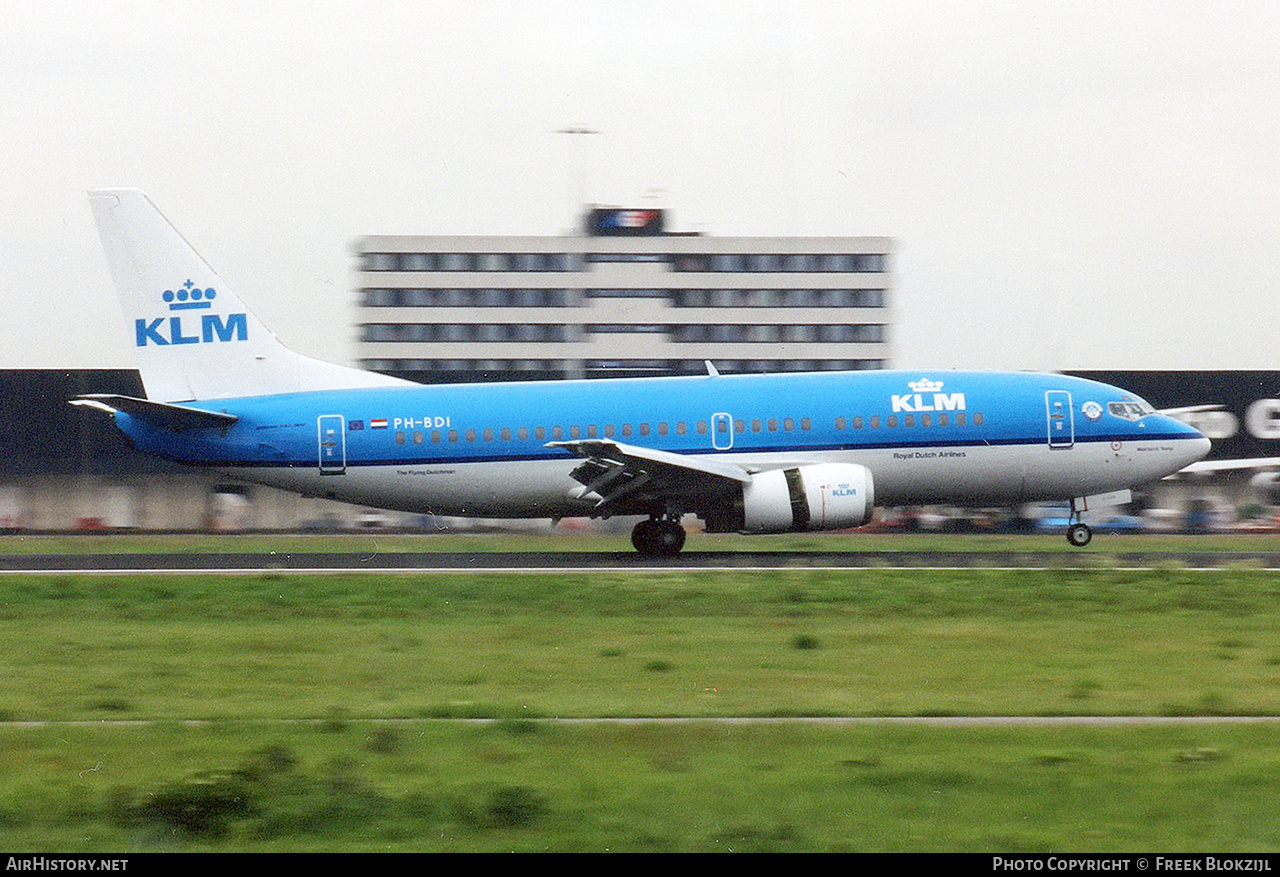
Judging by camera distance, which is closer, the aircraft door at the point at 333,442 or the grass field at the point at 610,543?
the aircraft door at the point at 333,442

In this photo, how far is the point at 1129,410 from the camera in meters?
31.9

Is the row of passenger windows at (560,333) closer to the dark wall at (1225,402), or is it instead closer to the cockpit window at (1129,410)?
the dark wall at (1225,402)

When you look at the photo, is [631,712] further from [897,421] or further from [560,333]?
[560,333]

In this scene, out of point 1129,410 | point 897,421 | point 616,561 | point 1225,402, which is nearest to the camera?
point 616,561

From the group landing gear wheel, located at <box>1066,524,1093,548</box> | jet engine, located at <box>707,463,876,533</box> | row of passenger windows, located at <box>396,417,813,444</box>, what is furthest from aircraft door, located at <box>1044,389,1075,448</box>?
row of passenger windows, located at <box>396,417,813,444</box>

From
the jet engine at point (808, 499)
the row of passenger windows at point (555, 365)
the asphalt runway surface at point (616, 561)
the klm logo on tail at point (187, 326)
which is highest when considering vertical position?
the row of passenger windows at point (555, 365)

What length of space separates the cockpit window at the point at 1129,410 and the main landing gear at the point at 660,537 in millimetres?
9417

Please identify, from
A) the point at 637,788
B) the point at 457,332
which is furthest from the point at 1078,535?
the point at 457,332

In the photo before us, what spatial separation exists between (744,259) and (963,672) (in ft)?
348

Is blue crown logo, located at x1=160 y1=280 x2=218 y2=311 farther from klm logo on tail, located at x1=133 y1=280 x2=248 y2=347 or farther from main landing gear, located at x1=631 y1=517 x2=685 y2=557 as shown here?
main landing gear, located at x1=631 y1=517 x2=685 y2=557

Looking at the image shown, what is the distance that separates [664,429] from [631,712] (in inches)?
714

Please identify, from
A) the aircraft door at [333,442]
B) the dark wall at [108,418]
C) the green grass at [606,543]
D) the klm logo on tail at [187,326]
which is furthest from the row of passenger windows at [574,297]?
the aircraft door at [333,442]

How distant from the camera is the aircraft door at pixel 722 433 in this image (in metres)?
31.1

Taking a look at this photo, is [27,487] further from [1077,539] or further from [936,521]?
[1077,539]
